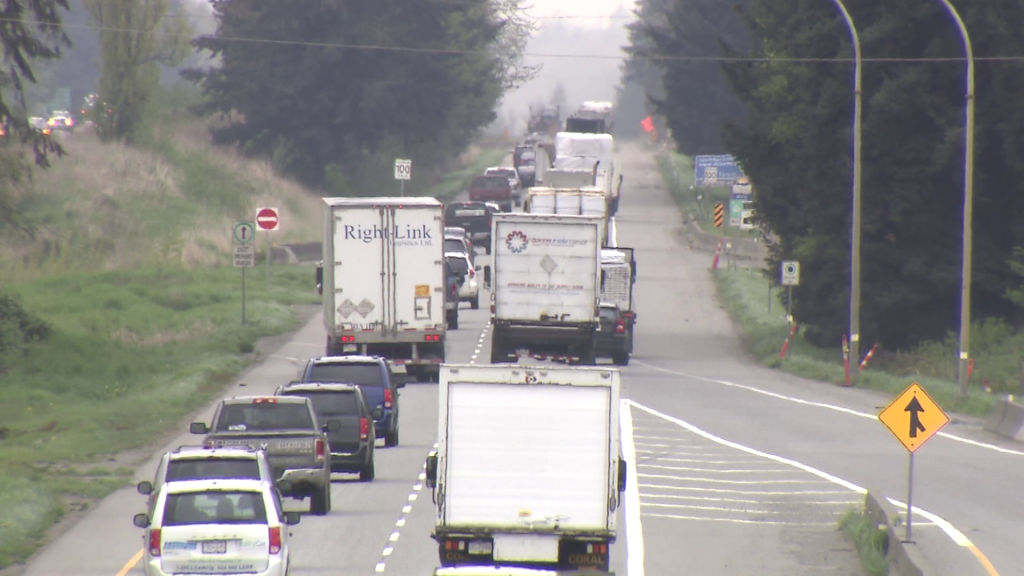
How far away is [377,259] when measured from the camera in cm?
3066

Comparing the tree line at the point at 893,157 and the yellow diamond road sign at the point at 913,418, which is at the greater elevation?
the tree line at the point at 893,157

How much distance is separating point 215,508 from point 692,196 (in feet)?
250

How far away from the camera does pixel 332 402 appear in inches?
876

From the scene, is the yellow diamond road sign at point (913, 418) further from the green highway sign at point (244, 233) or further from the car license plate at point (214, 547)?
the green highway sign at point (244, 233)

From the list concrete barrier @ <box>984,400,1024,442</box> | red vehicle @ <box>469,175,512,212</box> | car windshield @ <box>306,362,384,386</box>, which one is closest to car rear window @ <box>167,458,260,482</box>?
car windshield @ <box>306,362,384,386</box>

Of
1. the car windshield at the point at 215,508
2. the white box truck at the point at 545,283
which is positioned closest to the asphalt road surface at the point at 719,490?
the car windshield at the point at 215,508

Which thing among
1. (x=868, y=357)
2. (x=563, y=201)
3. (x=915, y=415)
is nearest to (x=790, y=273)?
(x=868, y=357)

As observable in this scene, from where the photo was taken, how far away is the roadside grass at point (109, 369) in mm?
22094

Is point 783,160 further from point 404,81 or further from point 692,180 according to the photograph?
point 692,180

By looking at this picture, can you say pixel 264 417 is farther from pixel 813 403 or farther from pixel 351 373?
pixel 813 403

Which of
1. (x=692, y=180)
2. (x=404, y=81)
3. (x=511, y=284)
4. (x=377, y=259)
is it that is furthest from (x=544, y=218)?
(x=692, y=180)

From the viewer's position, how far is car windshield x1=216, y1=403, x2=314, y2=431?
64.3ft

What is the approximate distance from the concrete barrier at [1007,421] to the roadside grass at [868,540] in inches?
407

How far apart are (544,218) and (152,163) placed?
39.6 metres
